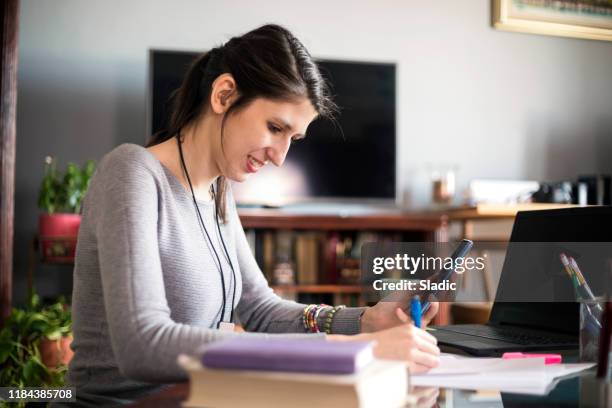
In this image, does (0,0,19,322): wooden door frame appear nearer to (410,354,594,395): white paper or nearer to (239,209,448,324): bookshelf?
(239,209,448,324): bookshelf

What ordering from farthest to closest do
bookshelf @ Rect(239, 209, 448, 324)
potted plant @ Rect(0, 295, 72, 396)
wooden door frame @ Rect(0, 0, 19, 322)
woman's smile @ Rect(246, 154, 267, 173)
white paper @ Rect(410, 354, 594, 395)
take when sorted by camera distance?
bookshelf @ Rect(239, 209, 448, 324), wooden door frame @ Rect(0, 0, 19, 322), potted plant @ Rect(0, 295, 72, 396), woman's smile @ Rect(246, 154, 267, 173), white paper @ Rect(410, 354, 594, 395)

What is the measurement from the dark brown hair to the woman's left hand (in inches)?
13.4

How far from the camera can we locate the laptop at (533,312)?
1.03m

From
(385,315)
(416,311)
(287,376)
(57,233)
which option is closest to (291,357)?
(287,376)

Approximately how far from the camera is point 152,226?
92cm

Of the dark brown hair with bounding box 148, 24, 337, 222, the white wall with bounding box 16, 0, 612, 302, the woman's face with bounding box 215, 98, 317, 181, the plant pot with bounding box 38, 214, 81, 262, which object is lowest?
the plant pot with bounding box 38, 214, 81, 262

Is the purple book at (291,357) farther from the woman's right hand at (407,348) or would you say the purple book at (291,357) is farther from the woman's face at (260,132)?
the woman's face at (260,132)

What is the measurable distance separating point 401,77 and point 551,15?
0.90 m

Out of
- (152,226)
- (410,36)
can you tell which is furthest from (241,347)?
(410,36)

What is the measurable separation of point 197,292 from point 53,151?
7.71ft

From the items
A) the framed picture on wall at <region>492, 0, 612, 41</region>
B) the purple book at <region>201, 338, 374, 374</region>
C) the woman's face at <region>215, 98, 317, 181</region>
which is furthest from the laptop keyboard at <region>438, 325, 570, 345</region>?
the framed picture on wall at <region>492, 0, 612, 41</region>

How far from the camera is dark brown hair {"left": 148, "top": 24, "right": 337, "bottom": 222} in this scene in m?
1.09

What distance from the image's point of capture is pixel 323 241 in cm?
321

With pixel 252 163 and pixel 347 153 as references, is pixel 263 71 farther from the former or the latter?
pixel 347 153
